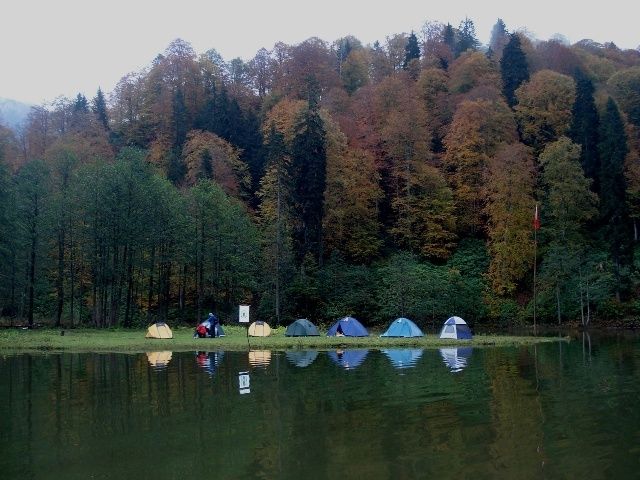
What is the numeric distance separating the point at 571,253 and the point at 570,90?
24.7 meters

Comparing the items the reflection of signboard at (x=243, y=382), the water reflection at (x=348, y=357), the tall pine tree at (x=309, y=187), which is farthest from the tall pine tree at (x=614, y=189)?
the reflection of signboard at (x=243, y=382)

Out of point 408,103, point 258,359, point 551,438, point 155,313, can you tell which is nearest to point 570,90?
point 408,103

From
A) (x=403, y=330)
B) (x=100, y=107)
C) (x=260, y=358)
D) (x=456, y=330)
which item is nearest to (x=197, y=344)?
(x=260, y=358)

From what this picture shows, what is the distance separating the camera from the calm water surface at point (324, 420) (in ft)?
31.8

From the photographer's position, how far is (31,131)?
77688 mm

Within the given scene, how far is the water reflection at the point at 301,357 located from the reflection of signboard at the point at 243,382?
10.8 ft

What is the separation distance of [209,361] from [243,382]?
7.13 m

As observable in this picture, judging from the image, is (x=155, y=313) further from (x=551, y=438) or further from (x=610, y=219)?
(x=551, y=438)

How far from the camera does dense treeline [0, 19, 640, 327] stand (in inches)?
1960

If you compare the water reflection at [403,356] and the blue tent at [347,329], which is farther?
the blue tent at [347,329]

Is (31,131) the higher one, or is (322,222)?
(31,131)

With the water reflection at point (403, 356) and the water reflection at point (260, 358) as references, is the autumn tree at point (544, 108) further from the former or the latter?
the water reflection at point (260, 358)

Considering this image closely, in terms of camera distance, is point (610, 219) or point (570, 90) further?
point (570, 90)

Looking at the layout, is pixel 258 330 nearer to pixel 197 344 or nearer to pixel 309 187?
pixel 197 344
